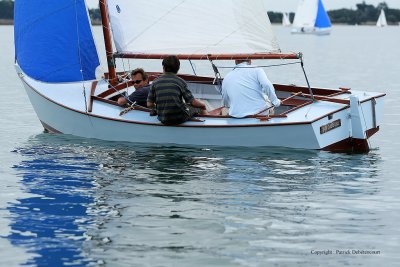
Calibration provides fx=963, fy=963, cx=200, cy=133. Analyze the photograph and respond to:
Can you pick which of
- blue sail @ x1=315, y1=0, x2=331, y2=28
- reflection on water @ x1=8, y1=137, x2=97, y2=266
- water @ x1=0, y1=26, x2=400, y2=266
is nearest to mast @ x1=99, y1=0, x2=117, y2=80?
water @ x1=0, y1=26, x2=400, y2=266

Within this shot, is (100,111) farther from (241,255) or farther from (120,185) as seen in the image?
(241,255)

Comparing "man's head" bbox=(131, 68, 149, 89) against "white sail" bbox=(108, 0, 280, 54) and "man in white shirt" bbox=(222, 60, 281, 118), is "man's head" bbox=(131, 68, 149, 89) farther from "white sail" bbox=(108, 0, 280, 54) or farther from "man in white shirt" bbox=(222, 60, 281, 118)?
"man in white shirt" bbox=(222, 60, 281, 118)

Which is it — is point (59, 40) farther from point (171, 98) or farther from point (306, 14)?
point (306, 14)

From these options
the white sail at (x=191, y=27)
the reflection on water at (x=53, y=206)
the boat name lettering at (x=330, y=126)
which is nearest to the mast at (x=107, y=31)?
the white sail at (x=191, y=27)

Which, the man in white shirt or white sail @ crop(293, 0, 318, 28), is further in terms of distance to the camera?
white sail @ crop(293, 0, 318, 28)

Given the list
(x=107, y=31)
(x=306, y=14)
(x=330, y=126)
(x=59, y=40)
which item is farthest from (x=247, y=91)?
(x=306, y=14)

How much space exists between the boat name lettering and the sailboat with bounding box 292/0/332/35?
101 metres

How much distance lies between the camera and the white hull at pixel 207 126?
15188 mm

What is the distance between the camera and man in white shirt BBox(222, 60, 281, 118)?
15617mm

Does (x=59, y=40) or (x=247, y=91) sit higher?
(x=59, y=40)

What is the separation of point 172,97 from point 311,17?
110 m

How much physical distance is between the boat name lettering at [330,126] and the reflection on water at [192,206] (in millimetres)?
384

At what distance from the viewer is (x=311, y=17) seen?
4855 inches

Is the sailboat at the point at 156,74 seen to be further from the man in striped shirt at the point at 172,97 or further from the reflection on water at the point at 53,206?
the reflection on water at the point at 53,206
